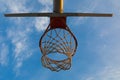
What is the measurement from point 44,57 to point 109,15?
3628mm

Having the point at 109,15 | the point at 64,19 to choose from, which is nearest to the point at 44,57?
the point at 64,19

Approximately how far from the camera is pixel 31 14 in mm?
26297

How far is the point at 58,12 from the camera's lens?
26312 millimetres

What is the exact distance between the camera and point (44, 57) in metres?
26.8

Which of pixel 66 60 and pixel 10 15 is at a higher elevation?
pixel 10 15

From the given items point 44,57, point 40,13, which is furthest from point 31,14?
point 44,57

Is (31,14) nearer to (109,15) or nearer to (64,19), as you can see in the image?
(64,19)

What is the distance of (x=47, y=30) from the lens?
88.1ft

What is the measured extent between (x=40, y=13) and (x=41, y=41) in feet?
4.85

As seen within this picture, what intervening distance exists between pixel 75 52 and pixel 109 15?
2.47 metres

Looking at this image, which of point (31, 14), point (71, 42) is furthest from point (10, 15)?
point (71, 42)

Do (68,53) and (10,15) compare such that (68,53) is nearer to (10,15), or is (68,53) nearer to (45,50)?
(45,50)

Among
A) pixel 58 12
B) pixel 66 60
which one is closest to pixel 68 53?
pixel 66 60

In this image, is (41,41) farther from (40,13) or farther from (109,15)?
(109,15)
